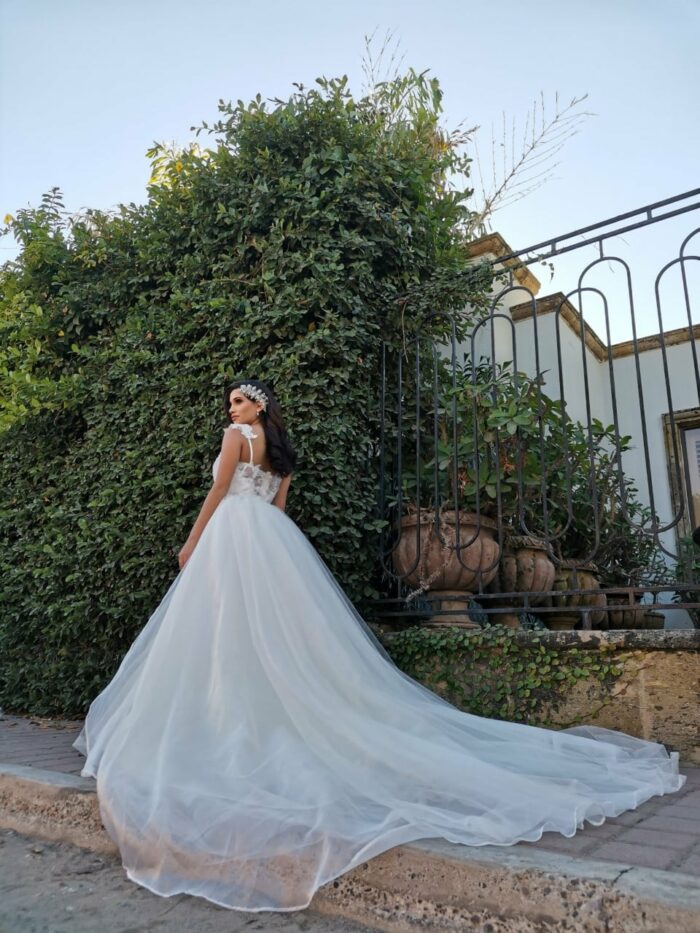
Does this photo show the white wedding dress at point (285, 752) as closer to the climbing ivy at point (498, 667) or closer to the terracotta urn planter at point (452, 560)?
the climbing ivy at point (498, 667)

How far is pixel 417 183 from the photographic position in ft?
15.3

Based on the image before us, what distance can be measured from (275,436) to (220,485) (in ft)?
1.32

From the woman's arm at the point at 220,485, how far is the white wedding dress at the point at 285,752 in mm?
105

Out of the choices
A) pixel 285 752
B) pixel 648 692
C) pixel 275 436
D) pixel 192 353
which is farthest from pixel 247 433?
pixel 648 692

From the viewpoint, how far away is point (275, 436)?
3.59 m

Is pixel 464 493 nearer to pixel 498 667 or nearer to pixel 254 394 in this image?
pixel 498 667

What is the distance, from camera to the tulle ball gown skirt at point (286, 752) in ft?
6.27

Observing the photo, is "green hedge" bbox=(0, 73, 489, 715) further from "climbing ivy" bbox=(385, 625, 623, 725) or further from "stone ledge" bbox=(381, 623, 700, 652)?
"stone ledge" bbox=(381, 623, 700, 652)

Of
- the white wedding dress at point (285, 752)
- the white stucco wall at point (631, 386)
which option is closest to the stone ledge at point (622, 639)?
the white wedding dress at point (285, 752)

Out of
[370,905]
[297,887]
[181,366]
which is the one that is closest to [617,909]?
[370,905]

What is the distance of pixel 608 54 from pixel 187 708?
5.23 m

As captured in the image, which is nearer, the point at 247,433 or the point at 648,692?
the point at 648,692

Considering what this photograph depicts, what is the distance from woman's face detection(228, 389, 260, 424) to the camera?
3617mm

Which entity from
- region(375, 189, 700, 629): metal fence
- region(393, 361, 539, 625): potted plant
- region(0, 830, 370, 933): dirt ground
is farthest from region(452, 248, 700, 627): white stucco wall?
region(0, 830, 370, 933): dirt ground
